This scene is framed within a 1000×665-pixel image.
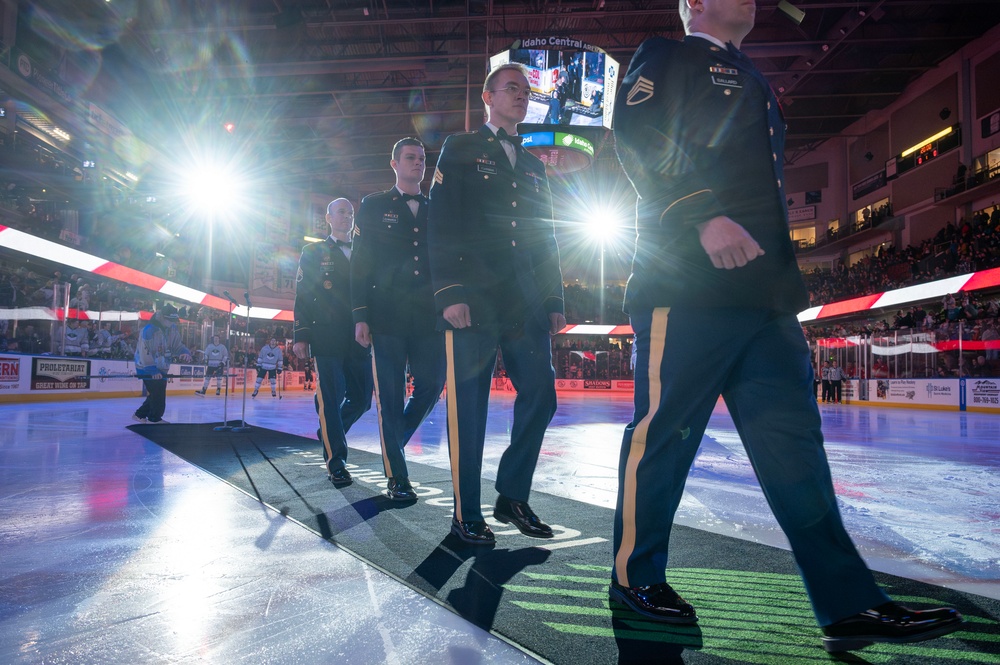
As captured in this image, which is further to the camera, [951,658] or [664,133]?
[664,133]

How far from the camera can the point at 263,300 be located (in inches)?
1077

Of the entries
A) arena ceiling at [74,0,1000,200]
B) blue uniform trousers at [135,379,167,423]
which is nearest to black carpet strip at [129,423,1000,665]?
blue uniform trousers at [135,379,167,423]

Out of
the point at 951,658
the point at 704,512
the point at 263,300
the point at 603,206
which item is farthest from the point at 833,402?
the point at 263,300

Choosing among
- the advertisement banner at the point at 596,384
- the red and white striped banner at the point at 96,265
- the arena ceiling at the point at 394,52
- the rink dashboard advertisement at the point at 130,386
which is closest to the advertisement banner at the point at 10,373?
the rink dashboard advertisement at the point at 130,386

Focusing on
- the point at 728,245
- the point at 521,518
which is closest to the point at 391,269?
the point at 521,518

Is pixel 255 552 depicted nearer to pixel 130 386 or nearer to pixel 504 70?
pixel 504 70

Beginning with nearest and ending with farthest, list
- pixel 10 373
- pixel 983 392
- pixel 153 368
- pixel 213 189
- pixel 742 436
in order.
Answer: pixel 742 436 → pixel 153 368 → pixel 10 373 → pixel 983 392 → pixel 213 189

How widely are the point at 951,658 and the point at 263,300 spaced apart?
28.4 metres

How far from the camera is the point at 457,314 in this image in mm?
2326

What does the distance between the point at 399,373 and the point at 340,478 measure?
2.43 ft

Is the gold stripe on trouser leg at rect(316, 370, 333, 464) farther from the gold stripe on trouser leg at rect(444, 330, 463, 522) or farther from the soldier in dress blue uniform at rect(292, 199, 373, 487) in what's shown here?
the gold stripe on trouser leg at rect(444, 330, 463, 522)

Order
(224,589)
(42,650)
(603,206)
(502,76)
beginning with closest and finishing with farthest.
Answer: (42,650), (224,589), (502,76), (603,206)

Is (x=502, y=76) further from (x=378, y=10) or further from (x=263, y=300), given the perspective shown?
(x=263, y=300)

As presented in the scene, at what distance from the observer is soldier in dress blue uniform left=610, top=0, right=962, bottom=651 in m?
1.46
